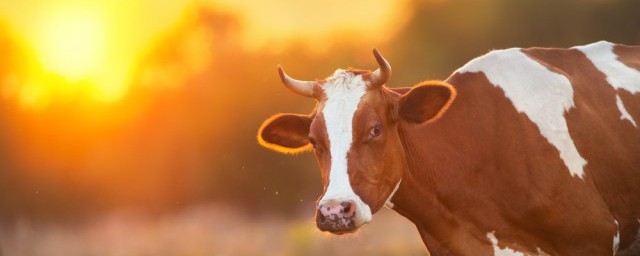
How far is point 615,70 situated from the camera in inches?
373

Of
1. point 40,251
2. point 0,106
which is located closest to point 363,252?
point 40,251

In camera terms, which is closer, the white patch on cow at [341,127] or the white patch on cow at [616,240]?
the white patch on cow at [341,127]

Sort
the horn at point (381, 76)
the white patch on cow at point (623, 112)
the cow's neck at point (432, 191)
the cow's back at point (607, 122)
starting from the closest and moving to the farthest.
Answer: the horn at point (381, 76), the cow's neck at point (432, 191), the cow's back at point (607, 122), the white patch on cow at point (623, 112)

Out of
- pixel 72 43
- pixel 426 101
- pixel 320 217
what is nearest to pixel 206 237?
pixel 426 101

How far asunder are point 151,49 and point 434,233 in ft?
71.1

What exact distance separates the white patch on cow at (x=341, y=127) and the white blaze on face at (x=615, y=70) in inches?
86.0

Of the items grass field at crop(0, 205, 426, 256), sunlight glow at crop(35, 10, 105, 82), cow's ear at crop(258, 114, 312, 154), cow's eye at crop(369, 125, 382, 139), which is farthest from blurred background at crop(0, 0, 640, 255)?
cow's eye at crop(369, 125, 382, 139)

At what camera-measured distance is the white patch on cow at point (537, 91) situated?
8.57m

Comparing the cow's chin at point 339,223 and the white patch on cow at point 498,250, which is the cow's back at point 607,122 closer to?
the white patch on cow at point 498,250

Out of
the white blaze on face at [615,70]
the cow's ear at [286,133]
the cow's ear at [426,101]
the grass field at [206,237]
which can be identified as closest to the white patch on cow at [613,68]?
the white blaze on face at [615,70]

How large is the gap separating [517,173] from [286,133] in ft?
5.64

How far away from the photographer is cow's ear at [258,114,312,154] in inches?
346

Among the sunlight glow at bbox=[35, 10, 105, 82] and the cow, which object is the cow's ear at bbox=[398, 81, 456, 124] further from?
the sunlight glow at bbox=[35, 10, 105, 82]

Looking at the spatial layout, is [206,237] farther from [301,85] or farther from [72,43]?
[72,43]
